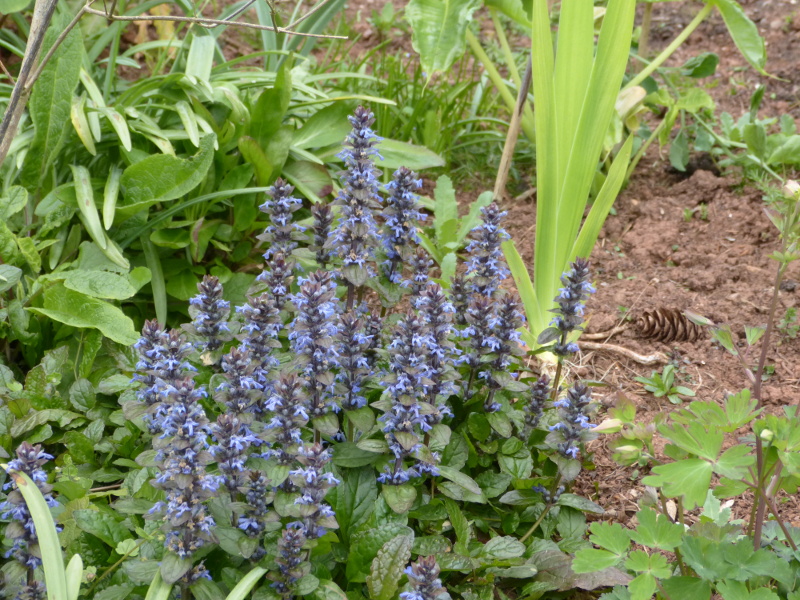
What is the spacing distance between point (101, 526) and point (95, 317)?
78 cm

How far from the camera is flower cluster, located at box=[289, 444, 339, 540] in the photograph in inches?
65.5

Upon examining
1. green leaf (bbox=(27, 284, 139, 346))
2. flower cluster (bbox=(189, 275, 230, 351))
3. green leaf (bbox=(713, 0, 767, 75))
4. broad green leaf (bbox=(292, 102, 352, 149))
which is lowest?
green leaf (bbox=(27, 284, 139, 346))

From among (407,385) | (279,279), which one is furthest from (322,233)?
(407,385)

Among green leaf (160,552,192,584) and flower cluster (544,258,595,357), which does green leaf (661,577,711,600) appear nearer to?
flower cluster (544,258,595,357)

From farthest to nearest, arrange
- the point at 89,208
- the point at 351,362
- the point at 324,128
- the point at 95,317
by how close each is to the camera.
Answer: the point at 324,128
the point at 89,208
the point at 95,317
the point at 351,362

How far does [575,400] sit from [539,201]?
0.91 m

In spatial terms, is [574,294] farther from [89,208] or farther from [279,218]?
[89,208]

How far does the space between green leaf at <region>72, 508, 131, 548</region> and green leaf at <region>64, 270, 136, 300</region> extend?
789mm

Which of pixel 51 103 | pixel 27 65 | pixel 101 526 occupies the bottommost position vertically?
pixel 101 526

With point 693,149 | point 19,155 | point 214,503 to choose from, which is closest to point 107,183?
point 19,155

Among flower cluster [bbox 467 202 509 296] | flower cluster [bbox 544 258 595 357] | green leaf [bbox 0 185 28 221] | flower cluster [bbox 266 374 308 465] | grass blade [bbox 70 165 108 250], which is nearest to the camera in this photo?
flower cluster [bbox 266 374 308 465]

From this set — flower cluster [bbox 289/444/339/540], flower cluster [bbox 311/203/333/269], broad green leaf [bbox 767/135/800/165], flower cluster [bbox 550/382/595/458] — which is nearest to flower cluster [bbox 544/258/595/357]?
flower cluster [bbox 550/382/595/458]

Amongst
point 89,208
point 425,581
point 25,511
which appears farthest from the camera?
point 89,208

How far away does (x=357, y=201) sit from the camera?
2.18 metres
